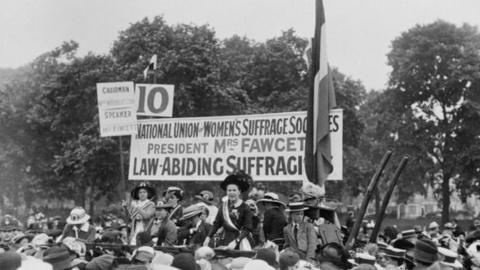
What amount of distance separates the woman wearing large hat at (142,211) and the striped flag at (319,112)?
254 centimetres

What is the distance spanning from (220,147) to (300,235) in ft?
18.4

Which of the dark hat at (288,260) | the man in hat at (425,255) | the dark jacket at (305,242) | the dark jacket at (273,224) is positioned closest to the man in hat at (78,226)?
the dark jacket at (273,224)

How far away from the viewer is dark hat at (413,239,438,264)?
6.04 metres

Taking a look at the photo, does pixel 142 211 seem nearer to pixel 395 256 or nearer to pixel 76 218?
pixel 76 218

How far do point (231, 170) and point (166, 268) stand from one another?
9.07 meters

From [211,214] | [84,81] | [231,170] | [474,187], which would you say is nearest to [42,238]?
[211,214]

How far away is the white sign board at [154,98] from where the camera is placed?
15.5 m

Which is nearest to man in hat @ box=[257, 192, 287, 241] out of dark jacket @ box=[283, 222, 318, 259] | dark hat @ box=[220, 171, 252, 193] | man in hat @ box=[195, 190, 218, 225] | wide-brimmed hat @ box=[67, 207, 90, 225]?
man in hat @ box=[195, 190, 218, 225]

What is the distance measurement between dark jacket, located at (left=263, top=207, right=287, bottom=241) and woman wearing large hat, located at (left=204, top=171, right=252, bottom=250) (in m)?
1.17

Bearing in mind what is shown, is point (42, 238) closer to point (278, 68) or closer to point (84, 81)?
point (84, 81)

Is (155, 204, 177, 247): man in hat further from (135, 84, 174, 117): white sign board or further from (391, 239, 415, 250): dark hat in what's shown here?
(135, 84, 174, 117): white sign board

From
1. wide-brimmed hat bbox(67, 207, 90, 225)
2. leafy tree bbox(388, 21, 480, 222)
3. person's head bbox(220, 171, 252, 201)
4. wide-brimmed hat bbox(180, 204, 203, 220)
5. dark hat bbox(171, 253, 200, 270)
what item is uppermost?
leafy tree bbox(388, 21, 480, 222)

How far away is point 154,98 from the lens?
15.5m

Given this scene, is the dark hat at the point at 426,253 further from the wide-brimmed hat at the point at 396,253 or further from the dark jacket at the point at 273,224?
the dark jacket at the point at 273,224
